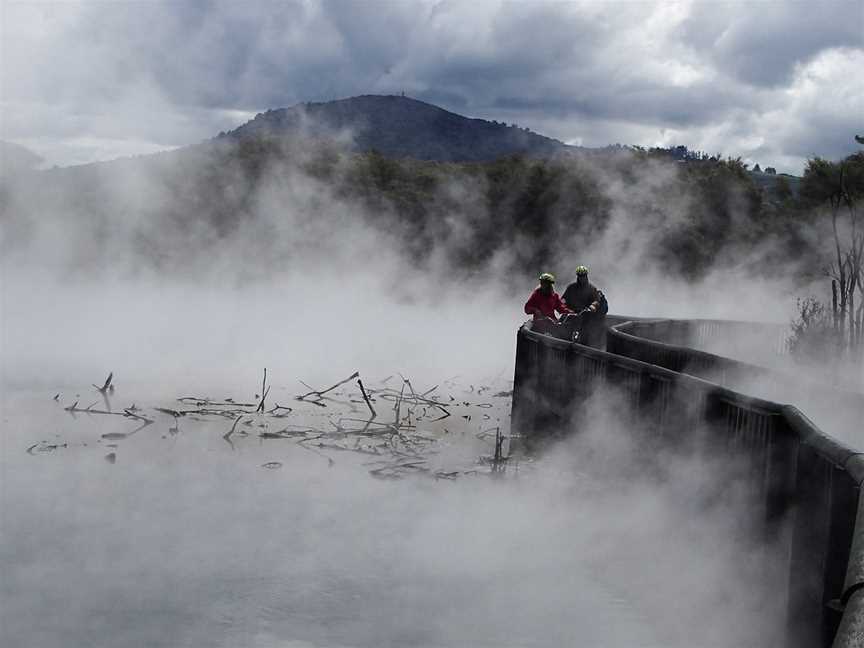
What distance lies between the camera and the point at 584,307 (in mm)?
12391

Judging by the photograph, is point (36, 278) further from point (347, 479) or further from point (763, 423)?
point (763, 423)

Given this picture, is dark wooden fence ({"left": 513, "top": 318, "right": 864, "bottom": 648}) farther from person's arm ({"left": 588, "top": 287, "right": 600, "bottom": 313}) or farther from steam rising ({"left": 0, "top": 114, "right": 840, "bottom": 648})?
person's arm ({"left": 588, "top": 287, "right": 600, "bottom": 313})

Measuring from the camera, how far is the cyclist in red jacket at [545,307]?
12.0m

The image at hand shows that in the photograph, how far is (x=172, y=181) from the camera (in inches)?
1284

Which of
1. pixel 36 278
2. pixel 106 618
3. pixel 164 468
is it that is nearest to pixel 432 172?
pixel 36 278

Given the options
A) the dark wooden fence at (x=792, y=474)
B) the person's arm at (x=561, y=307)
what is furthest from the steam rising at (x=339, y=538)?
the person's arm at (x=561, y=307)

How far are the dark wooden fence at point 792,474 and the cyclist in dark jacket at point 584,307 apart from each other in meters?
3.48

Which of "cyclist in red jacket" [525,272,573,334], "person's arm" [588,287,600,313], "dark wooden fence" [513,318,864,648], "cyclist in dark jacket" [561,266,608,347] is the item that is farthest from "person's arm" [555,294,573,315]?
"dark wooden fence" [513,318,864,648]

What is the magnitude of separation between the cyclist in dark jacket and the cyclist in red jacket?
175mm

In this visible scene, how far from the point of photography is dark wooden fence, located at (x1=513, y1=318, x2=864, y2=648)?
3.78 m

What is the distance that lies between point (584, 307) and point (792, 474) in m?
7.63

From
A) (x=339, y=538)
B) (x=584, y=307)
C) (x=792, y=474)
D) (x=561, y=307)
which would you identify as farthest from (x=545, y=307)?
(x=792, y=474)

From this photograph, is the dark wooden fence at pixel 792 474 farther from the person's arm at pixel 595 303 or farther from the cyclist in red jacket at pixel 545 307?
the person's arm at pixel 595 303

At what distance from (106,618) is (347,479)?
3.70 meters
